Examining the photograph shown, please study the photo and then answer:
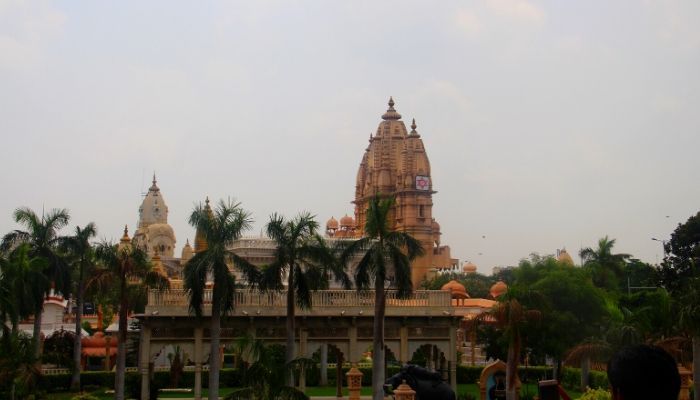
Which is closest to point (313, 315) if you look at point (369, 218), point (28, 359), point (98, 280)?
point (369, 218)

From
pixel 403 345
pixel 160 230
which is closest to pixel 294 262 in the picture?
pixel 403 345

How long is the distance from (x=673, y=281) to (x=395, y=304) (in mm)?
25205

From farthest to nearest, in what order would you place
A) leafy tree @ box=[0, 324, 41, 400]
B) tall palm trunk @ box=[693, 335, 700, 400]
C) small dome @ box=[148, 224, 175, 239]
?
1. small dome @ box=[148, 224, 175, 239]
2. leafy tree @ box=[0, 324, 41, 400]
3. tall palm trunk @ box=[693, 335, 700, 400]

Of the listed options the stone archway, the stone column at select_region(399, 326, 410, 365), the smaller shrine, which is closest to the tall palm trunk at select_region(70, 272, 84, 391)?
the smaller shrine

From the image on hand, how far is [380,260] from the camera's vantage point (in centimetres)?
2952

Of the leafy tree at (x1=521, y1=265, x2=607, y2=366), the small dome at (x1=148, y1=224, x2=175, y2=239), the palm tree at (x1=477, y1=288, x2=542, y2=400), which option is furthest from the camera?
the small dome at (x1=148, y1=224, x2=175, y2=239)

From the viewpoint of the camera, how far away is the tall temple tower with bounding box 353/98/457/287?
114188 millimetres

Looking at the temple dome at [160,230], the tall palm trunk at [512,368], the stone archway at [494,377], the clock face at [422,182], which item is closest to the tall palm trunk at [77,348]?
the stone archway at [494,377]

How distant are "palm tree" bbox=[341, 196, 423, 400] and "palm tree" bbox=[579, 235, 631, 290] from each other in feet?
86.5

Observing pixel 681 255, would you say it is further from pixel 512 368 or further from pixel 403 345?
pixel 512 368

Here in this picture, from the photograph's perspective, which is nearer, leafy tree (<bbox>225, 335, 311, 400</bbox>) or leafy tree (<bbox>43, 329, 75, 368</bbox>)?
leafy tree (<bbox>225, 335, 311, 400</bbox>)

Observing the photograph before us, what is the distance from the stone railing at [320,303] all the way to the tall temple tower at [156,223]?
93.1 meters

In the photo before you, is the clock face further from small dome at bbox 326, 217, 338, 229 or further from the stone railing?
the stone railing

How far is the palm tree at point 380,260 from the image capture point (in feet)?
97.3
